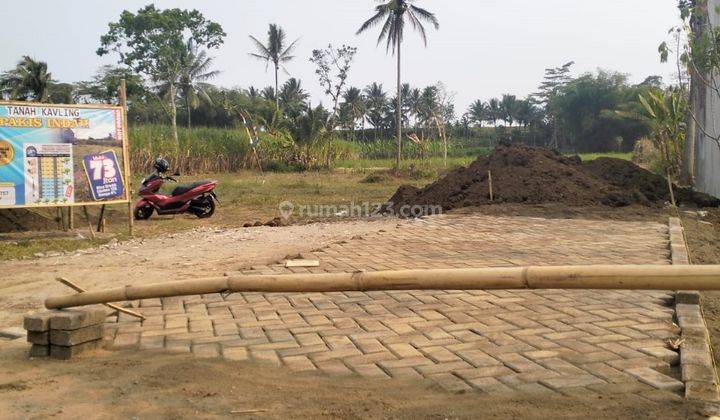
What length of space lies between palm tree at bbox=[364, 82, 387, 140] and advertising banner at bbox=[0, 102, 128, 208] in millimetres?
48535

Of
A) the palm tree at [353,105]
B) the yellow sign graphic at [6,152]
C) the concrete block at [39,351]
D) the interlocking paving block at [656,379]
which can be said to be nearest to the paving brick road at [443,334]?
the interlocking paving block at [656,379]

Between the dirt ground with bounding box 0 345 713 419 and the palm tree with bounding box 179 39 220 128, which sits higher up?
the palm tree with bounding box 179 39 220 128

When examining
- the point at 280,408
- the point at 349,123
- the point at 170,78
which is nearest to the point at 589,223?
the point at 280,408

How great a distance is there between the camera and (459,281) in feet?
9.39

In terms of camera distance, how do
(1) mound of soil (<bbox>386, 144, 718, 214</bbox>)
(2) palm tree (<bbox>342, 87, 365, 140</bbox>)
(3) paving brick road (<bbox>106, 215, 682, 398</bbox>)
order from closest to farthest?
(3) paving brick road (<bbox>106, 215, 682, 398</bbox>)
(1) mound of soil (<bbox>386, 144, 718, 214</bbox>)
(2) palm tree (<bbox>342, 87, 365, 140</bbox>)

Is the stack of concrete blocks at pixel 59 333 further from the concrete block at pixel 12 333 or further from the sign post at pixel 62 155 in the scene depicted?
the sign post at pixel 62 155

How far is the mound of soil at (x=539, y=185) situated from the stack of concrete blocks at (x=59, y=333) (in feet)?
28.1

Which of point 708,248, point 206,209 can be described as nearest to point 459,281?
point 708,248

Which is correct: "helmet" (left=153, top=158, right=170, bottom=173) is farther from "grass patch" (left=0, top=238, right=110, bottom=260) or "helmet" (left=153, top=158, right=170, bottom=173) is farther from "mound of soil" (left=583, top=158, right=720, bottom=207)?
"mound of soil" (left=583, top=158, right=720, bottom=207)

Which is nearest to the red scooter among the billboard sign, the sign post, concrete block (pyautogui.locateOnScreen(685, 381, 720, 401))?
the sign post

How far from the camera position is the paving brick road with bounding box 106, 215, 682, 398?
10.3 feet

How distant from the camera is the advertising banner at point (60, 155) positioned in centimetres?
784

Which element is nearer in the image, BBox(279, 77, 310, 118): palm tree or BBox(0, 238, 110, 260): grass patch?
BBox(0, 238, 110, 260): grass patch

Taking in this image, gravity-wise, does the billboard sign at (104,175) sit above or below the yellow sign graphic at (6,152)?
below
